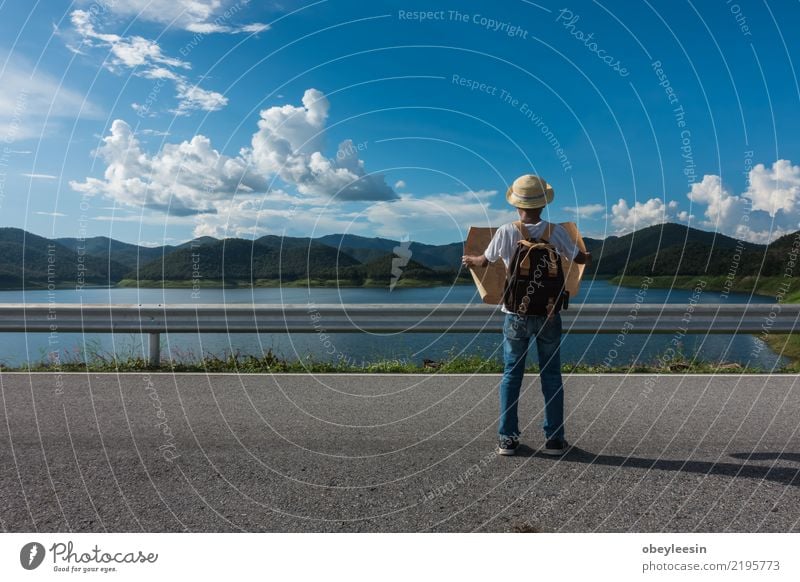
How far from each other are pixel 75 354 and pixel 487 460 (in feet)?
24.1

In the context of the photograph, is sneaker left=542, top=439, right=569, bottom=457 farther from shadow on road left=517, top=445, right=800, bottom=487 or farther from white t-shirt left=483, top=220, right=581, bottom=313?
white t-shirt left=483, top=220, right=581, bottom=313

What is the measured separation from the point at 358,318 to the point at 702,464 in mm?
5464

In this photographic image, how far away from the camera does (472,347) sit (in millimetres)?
9789

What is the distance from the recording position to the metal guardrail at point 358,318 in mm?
9023

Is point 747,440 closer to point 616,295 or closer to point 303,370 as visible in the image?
point 616,295

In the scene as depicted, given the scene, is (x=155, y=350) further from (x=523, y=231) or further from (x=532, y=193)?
(x=532, y=193)

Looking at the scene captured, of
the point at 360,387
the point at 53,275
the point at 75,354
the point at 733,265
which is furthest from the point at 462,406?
the point at 75,354

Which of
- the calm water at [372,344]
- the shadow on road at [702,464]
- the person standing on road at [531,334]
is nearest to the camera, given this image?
the shadow on road at [702,464]

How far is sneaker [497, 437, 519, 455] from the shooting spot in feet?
16.8

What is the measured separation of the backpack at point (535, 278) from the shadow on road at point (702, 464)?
1.22 meters

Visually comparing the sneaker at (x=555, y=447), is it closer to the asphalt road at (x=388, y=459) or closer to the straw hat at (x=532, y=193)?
the asphalt road at (x=388, y=459)

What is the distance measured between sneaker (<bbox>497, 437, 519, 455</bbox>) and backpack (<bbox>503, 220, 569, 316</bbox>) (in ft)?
3.56
